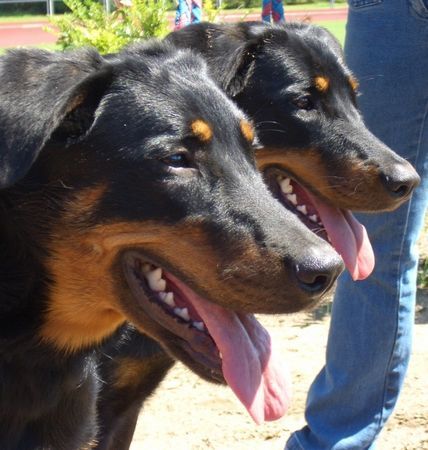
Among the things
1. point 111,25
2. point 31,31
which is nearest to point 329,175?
point 111,25

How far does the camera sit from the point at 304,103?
399cm

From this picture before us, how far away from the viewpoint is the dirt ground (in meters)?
4.68

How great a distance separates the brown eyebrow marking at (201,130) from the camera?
9.61 ft

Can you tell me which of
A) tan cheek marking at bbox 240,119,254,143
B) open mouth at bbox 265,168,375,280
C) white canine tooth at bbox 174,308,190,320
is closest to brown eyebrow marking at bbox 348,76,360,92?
open mouth at bbox 265,168,375,280

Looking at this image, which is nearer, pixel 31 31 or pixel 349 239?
pixel 349 239

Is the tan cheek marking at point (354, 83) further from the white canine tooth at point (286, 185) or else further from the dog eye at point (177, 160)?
the dog eye at point (177, 160)

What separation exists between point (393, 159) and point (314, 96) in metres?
0.47

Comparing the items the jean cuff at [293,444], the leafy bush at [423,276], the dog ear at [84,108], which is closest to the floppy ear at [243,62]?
the dog ear at [84,108]

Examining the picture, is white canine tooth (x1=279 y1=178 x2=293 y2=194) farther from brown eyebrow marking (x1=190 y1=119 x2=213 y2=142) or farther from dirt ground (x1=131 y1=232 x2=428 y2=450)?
dirt ground (x1=131 y1=232 x2=428 y2=450)

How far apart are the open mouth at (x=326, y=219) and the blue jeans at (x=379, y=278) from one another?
0.07m

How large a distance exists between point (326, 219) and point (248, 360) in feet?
4.18

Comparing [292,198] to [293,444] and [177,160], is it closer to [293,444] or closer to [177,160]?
[293,444]

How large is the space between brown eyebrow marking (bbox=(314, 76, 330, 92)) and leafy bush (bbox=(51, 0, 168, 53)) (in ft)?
10.4

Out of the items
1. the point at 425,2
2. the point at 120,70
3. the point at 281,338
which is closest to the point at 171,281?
the point at 120,70
